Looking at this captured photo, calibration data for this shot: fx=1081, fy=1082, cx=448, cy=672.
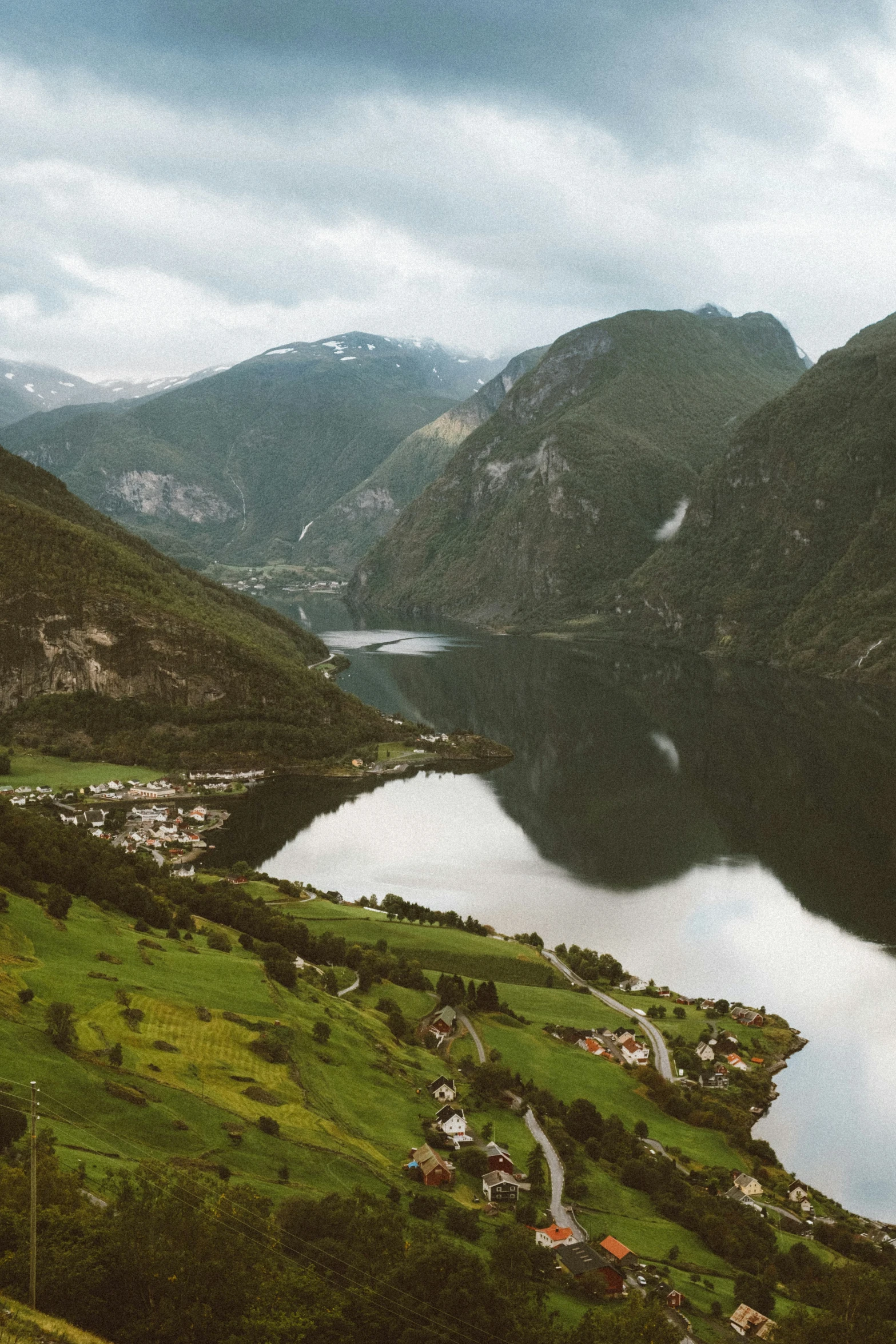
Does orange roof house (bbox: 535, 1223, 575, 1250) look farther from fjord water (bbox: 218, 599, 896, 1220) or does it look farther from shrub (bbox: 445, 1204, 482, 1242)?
fjord water (bbox: 218, 599, 896, 1220)

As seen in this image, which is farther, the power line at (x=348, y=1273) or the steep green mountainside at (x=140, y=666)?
the steep green mountainside at (x=140, y=666)

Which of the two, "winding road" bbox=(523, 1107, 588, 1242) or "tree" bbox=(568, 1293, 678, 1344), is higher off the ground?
"tree" bbox=(568, 1293, 678, 1344)

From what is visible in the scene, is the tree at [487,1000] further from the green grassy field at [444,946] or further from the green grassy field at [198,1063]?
the green grassy field at [198,1063]

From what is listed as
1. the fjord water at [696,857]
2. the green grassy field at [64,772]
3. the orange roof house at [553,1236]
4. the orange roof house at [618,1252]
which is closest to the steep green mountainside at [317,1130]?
the orange roof house at [553,1236]

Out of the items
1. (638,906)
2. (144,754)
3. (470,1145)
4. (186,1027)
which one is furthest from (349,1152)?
(144,754)

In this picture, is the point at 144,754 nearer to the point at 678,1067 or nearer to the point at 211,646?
the point at 211,646

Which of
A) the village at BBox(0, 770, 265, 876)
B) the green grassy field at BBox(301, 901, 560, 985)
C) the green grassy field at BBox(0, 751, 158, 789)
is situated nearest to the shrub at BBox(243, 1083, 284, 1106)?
the green grassy field at BBox(301, 901, 560, 985)

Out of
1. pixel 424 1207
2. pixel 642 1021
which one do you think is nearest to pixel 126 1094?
pixel 424 1207
